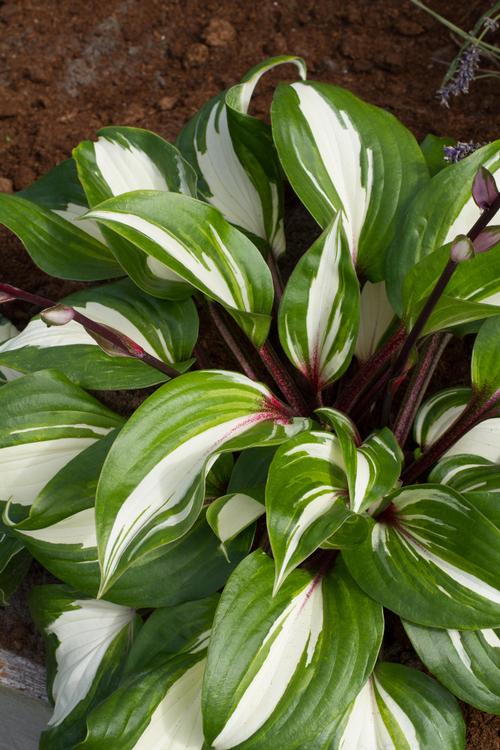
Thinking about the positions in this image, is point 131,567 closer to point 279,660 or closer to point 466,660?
point 279,660

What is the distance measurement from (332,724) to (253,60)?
1.37 m

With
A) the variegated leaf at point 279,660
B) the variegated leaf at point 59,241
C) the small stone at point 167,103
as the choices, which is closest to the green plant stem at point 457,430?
the variegated leaf at point 279,660

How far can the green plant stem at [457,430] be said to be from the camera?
3.68 ft

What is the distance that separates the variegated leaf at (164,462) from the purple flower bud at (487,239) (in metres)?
0.34

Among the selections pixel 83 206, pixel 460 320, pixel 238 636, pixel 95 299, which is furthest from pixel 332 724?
pixel 83 206

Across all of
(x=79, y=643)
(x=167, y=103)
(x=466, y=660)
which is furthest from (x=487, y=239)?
(x=167, y=103)

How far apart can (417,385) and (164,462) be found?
0.45 meters

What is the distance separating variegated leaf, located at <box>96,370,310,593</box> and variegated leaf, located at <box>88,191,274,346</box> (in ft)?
0.45

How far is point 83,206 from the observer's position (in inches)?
53.5

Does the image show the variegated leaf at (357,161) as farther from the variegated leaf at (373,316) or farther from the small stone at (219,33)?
the small stone at (219,33)

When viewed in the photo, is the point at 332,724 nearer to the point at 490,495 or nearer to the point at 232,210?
the point at 490,495

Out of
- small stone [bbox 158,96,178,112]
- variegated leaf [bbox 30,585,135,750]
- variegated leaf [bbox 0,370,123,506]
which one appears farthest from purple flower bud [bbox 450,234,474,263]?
small stone [bbox 158,96,178,112]

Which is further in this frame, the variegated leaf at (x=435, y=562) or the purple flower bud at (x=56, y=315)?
the variegated leaf at (x=435, y=562)

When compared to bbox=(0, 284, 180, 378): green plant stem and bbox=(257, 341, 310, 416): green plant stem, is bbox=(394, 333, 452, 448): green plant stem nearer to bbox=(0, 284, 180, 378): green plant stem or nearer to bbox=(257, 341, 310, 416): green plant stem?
bbox=(257, 341, 310, 416): green plant stem
